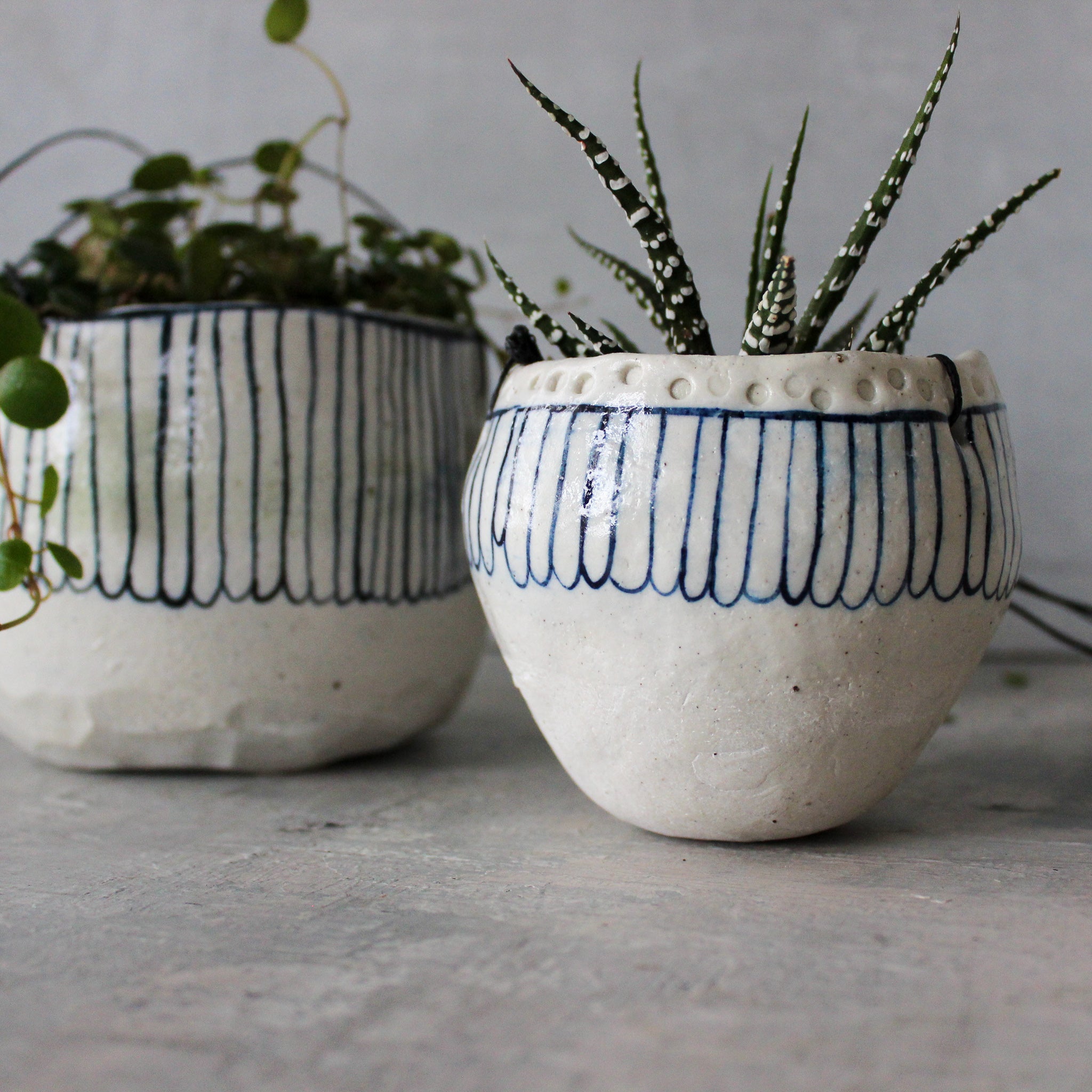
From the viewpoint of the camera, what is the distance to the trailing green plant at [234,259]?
667 mm

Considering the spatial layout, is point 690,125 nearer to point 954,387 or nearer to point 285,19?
point 285,19

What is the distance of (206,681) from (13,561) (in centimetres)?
13

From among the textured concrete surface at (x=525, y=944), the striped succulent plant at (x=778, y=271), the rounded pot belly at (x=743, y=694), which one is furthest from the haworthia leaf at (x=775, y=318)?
the textured concrete surface at (x=525, y=944)

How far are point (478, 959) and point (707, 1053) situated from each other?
3.9 inches

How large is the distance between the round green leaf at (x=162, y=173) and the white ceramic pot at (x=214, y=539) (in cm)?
11

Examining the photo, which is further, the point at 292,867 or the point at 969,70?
the point at 969,70

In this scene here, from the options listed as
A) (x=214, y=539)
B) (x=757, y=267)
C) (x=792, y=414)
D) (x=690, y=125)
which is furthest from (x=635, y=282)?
(x=690, y=125)

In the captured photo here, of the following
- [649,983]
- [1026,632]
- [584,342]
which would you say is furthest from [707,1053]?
[1026,632]

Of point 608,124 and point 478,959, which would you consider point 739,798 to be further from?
point 608,124

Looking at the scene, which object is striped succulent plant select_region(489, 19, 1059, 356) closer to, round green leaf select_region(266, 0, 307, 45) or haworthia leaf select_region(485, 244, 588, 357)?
haworthia leaf select_region(485, 244, 588, 357)

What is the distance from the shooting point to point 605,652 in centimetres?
48

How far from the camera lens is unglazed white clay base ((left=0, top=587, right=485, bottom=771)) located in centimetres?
63

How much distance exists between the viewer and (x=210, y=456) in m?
0.63

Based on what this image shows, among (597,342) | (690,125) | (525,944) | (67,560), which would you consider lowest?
(525,944)
